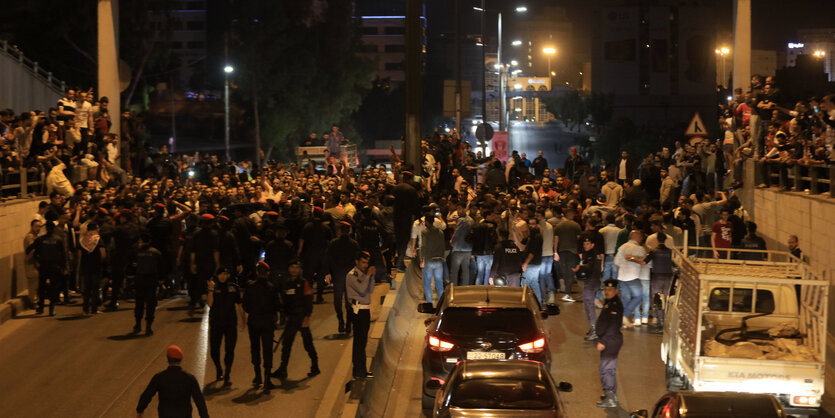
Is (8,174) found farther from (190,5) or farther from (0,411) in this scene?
(190,5)

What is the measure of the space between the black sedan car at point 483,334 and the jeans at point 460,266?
630 centimetres

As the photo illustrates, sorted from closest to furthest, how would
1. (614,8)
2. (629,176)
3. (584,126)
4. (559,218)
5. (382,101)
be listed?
(559,218) < (629,176) < (382,101) < (584,126) < (614,8)

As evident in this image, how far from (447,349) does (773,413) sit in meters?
4.67

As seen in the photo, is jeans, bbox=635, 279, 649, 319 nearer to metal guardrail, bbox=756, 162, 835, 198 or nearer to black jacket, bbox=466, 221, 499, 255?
black jacket, bbox=466, 221, 499, 255

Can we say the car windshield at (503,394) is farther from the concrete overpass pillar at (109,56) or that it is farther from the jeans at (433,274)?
the concrete overpass pillar at (109,56)

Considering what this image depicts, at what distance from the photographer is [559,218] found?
20.4 meters

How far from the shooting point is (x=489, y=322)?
1283 centimetres

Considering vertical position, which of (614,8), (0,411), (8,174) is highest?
(614,8)

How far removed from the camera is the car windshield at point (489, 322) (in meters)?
12.8

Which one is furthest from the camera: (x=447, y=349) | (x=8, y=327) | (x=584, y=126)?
(x=584, y=126)

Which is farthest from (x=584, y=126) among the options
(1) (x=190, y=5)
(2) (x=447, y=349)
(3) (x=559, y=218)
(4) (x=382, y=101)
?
(2) (x=447, y=349)

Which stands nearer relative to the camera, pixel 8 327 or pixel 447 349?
pixel 447 349

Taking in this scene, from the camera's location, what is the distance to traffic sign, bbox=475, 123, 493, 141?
36.4 meters

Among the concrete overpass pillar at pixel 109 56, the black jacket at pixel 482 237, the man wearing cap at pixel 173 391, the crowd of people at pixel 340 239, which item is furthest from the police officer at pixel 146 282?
the concrete overpass pillar at pixel 109 56
